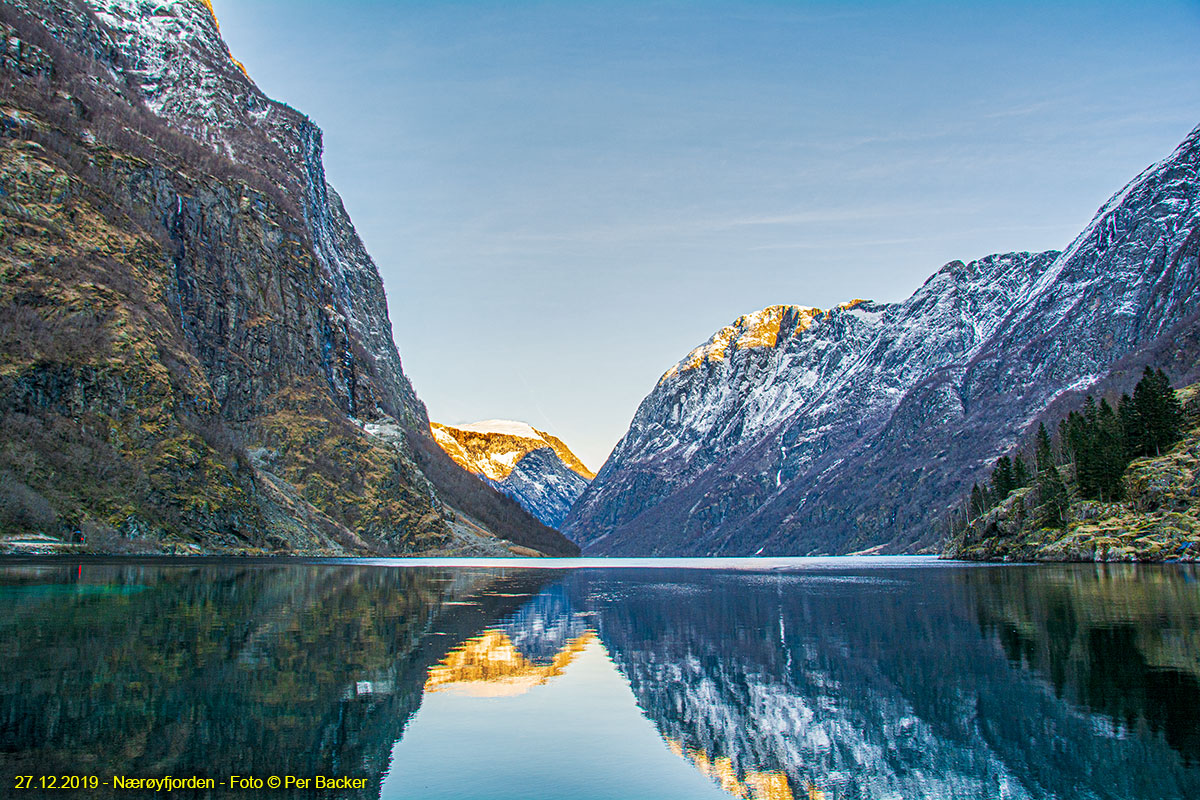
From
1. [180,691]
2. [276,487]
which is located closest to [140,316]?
[276,487]

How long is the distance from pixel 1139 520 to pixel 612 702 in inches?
4082

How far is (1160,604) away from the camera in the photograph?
49.9m

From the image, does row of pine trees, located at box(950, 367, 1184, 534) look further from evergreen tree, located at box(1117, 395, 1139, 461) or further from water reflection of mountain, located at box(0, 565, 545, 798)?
water reflection of mountain, located at box(0, 565, 545, 798)

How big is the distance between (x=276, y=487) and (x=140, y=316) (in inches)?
2150

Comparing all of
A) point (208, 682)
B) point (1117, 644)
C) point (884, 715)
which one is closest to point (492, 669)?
point (208, 682)

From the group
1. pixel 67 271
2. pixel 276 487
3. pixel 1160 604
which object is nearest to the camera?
pixel 1160 604

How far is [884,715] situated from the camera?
79.9ft

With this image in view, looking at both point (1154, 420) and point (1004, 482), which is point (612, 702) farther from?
point (1004, 482)

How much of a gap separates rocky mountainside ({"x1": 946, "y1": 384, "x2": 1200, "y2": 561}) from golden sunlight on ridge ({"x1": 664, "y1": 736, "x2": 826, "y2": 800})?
97.7 metres

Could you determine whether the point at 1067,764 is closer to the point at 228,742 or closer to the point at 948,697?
the point at 948,697

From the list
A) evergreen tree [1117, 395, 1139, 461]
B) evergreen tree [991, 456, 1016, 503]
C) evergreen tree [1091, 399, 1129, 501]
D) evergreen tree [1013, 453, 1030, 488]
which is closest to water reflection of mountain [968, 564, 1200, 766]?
evergreen tree [1091, 399, 1129, 501]

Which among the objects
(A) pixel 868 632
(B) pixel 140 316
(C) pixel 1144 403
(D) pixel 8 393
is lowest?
(A) pixel 868 632

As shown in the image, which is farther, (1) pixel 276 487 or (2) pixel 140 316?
(1) pixel 276 487

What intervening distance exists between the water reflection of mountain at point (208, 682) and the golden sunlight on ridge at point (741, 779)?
298 inches
